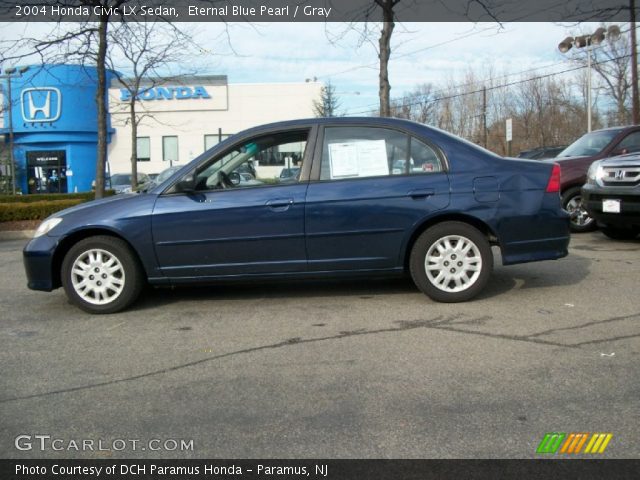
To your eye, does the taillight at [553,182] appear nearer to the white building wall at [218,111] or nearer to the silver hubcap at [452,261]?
the silver hubcap at [452,261]

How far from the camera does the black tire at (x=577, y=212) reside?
9633 millimetres

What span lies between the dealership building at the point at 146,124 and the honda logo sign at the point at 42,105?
2.6 inches

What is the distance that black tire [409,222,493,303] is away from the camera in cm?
518

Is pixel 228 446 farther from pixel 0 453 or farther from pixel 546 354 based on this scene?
A: pixel 546 354

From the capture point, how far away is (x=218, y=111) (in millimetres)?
42062

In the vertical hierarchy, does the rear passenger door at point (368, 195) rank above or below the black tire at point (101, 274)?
above

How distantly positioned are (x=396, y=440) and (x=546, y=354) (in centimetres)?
161

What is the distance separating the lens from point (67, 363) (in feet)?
13.5

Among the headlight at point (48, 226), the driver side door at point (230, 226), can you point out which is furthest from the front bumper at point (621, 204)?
the headlight at point (48, 226)

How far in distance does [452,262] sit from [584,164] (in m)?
5.60

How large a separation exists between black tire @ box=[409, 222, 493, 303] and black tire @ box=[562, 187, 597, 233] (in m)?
5.15

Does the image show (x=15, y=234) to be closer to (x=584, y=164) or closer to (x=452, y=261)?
(x=452, y=261)

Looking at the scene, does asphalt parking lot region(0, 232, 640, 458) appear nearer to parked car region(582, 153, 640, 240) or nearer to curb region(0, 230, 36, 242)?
parked car region(582, 153, 640, 240)
